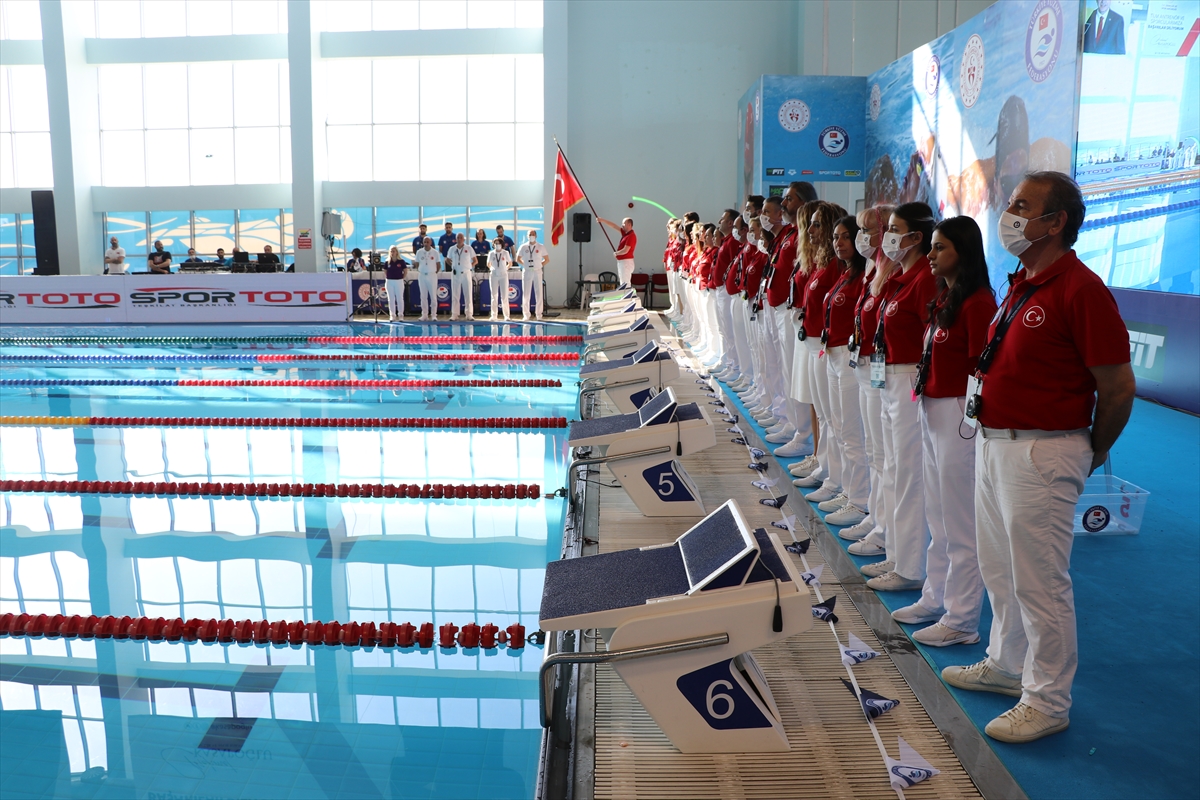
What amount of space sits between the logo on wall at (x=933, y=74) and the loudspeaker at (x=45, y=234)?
17.8 meters

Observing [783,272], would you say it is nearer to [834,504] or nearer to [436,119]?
[834,504]

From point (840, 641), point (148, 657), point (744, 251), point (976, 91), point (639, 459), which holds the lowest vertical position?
point (148, 657)

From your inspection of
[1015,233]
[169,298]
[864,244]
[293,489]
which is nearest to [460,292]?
[169,298]

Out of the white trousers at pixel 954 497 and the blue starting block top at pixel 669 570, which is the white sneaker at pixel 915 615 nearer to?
the white trousers at pixel 954 497

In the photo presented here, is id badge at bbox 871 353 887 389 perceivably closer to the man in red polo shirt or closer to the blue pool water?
the man in red polo shirt

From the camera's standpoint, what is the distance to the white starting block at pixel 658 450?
4500 millimetres

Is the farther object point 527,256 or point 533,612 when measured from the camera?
point 527,256

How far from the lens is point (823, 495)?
4.97 meters

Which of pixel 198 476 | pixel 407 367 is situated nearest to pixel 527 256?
pixel 407 367

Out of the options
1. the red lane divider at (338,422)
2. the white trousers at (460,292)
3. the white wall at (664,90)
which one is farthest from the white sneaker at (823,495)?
the white wall at (664,90)

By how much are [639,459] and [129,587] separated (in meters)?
2.55

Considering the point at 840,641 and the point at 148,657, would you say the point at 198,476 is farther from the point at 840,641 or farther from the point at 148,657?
the point at 840,641

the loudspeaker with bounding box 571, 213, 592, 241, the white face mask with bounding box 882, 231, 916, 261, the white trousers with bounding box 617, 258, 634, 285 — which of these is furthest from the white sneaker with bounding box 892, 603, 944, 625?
the loudspeaker with bounding box 571, 213, 592, 241

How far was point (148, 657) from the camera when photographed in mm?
3695
